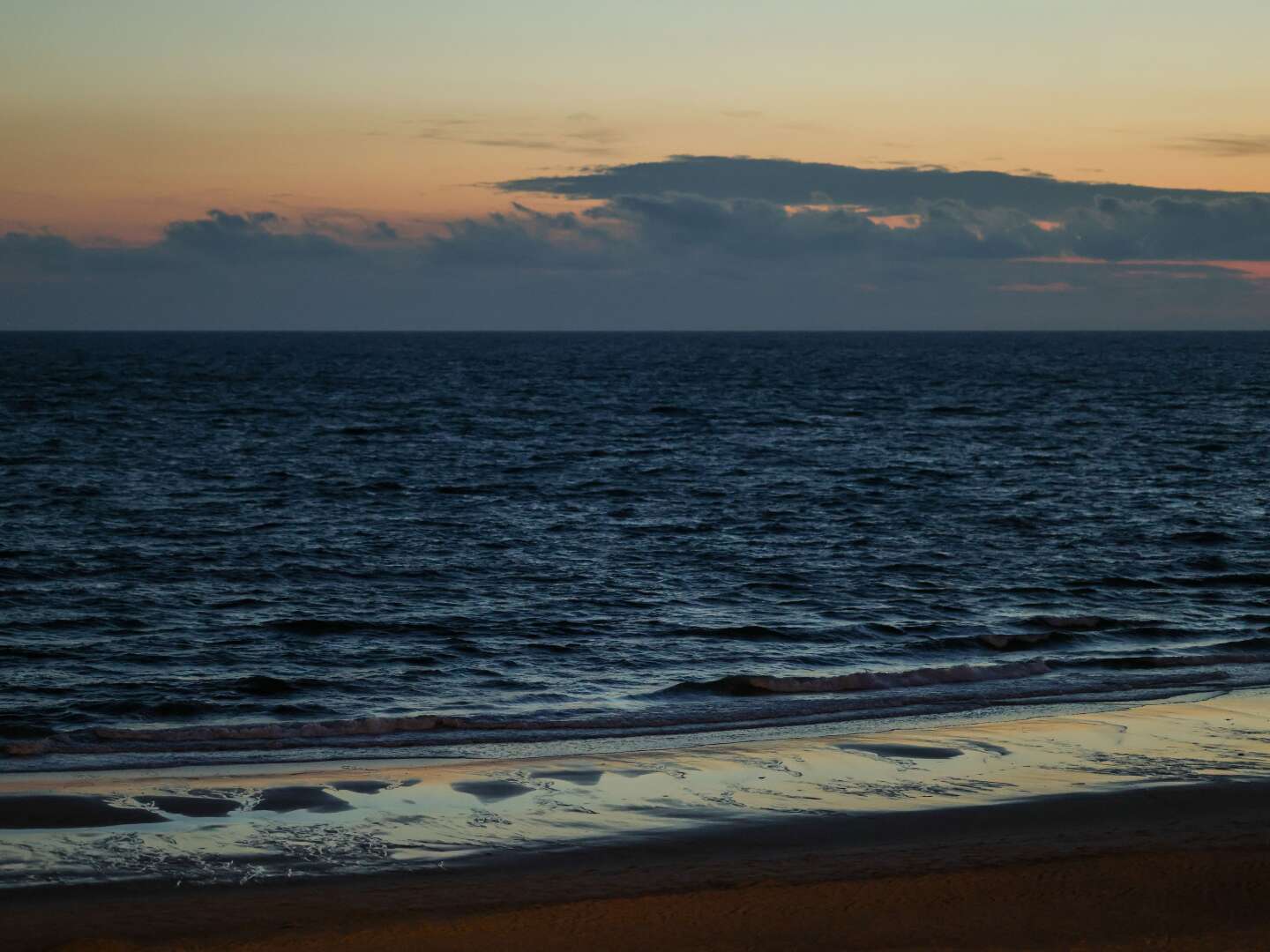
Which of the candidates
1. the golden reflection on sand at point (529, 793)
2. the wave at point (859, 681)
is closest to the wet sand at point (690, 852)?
the golden reflection on sand at point (529, 793)

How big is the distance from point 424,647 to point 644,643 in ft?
10.4

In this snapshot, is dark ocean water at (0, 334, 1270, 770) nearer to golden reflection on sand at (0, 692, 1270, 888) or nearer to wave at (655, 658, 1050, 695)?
wave at (655, 658, 1050, 695)

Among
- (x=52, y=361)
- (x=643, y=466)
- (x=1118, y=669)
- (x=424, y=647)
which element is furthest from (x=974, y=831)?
(x=52, y=361)

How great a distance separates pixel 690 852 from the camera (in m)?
10.2

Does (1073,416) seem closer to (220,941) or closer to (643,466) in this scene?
(643,466)

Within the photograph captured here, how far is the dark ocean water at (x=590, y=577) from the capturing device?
16.2 metres

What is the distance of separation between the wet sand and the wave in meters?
3.15

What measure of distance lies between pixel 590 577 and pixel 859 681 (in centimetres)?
804

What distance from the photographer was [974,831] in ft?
34.8

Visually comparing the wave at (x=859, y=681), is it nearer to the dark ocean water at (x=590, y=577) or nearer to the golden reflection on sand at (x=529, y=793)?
the dark ocean water at (x=590, y=577)

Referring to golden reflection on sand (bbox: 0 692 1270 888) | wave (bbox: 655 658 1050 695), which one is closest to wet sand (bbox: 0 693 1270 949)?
golden reflection on sand (bbox: 0 692 1270 888)

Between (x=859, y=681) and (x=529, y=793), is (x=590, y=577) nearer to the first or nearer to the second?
(x=859, y=681)

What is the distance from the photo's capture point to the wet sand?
8516 millimetres

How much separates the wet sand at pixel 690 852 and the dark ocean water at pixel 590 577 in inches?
95.1
